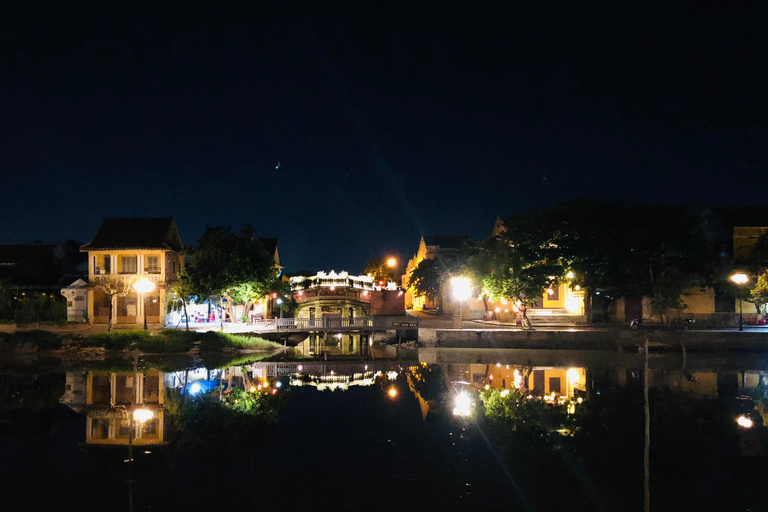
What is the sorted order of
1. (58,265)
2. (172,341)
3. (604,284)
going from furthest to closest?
(58,265)
(604,284)
(172,341)

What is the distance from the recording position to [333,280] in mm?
52969

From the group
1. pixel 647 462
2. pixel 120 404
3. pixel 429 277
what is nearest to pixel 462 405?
pixel 647 462

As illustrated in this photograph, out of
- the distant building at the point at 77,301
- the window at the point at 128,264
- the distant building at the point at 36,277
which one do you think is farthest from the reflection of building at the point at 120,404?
the distant building at the point at 36,277

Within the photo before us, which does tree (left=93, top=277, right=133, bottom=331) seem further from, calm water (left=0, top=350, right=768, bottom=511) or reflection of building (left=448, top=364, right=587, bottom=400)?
reflection of building (left=448, top=364, right=587, bottom=400)

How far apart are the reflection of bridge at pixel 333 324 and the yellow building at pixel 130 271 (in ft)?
24.2

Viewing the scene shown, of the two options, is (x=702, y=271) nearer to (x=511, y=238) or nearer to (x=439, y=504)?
(x=511, y=238)

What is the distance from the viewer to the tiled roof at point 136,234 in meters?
41.2

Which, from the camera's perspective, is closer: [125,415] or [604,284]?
[125,415]

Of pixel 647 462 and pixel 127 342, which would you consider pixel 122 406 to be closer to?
pixel 127 342

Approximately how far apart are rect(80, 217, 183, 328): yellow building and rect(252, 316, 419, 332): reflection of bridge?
24.2ft

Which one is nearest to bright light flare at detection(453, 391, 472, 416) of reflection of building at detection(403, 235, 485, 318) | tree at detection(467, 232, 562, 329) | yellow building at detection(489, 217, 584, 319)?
tree at detection(467, 232, 562, 329)

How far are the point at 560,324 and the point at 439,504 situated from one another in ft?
108

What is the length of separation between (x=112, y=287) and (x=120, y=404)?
20.6m

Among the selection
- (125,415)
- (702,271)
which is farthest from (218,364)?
(702,271)
